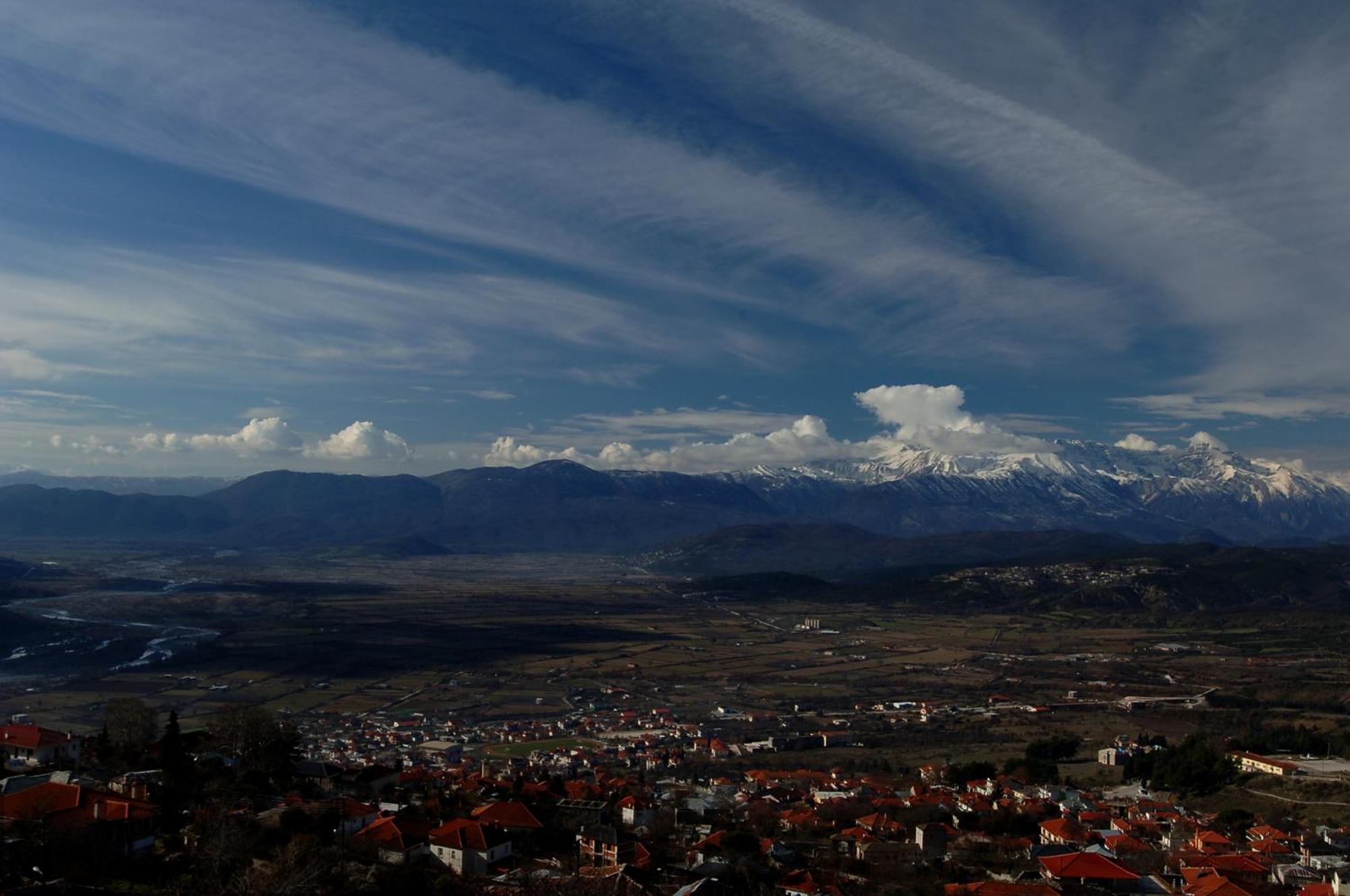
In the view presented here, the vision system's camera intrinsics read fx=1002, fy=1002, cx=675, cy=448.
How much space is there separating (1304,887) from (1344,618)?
4810 inches

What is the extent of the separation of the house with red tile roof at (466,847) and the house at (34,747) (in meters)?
13.8

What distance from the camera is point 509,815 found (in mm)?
27344

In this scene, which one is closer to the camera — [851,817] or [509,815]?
[509,815]

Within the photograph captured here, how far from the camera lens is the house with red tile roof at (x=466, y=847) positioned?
23.1 meters

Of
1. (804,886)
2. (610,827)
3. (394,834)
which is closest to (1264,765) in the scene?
(804,886)

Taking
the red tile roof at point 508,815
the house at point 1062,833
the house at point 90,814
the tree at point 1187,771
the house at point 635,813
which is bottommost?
the tree at point 1187,771

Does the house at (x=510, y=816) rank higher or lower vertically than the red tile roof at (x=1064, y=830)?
higher

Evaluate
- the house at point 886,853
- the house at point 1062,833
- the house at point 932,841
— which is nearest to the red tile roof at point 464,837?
the house at point 886,853

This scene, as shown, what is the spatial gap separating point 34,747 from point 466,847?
51.8 ft

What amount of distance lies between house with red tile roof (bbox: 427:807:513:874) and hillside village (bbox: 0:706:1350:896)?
0.05 meters

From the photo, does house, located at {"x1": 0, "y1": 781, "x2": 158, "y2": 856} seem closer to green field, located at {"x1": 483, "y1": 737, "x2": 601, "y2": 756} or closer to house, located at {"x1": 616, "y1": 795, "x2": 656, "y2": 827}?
house, located at {"x1": 616, "y1": 795, "x2": 656, "y2": 827}

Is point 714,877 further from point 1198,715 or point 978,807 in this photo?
point 1198,715

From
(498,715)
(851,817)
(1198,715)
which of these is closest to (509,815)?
→ (851,817)

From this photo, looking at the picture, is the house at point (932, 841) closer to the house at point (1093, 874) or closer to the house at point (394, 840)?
the house at point (1093, 874)
